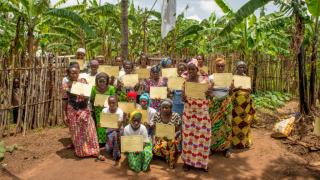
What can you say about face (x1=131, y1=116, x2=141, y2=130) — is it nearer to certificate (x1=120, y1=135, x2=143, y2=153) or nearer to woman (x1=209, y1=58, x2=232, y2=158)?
certificate (x1=120, y1=135, x2=143, y2=153)

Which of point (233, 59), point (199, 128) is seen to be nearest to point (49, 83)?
point (199, 128)

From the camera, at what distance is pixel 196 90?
15.8 feet

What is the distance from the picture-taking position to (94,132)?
18.7ft

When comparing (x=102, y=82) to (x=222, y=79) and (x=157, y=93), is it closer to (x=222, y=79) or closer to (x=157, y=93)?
(x=157, y=93)

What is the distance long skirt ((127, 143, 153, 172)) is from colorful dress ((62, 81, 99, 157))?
2.32 ft

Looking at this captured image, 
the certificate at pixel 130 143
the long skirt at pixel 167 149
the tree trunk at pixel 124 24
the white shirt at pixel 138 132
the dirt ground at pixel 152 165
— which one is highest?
Result: the tree trunk at pixel 124 24

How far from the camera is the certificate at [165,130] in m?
5.10

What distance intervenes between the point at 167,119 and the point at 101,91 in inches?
48.6

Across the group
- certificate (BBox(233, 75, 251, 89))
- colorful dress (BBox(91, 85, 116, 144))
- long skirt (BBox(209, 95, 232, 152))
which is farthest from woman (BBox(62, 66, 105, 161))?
certificate (BBox(233, 75, 251, 89))

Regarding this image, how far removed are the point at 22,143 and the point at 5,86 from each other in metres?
1.10

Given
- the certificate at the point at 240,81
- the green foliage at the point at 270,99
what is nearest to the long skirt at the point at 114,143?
the certificate at the point at 240,81

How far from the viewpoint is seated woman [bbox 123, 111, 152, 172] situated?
5148 millimetres

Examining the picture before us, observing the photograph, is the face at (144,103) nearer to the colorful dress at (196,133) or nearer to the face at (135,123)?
the face at (135,123)

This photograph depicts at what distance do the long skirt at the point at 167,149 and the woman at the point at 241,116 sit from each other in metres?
1.20
